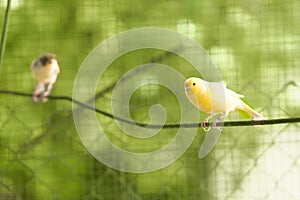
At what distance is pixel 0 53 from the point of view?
2.10 feet

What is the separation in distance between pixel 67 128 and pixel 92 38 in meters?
0.14

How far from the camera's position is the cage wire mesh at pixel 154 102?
2.96 ft

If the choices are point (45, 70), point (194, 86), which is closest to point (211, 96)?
point (194, 86)

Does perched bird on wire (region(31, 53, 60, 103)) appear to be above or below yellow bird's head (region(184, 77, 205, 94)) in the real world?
above

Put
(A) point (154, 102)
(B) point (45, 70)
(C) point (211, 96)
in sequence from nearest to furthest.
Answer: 1. (C) point (211, 96)
2. (B) point (45, 70)
3. (A) point (154, 102)

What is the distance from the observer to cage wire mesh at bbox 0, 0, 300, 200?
2.96 feet

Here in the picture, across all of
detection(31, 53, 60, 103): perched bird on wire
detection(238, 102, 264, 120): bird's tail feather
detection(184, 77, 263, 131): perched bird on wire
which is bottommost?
detection(238, 102, 264, 120): bird's tail feather

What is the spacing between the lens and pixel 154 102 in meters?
0.92

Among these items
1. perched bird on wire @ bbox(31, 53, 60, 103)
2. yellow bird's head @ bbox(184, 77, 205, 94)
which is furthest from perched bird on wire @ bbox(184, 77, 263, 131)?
perched bird on wire @ bbox(31, 53, 60, 103)

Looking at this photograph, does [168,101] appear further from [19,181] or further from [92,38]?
[19,181]

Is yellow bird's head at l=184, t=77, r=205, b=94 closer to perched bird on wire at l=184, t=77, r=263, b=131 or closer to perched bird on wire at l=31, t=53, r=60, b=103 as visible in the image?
perched bird on wire at l=184, t=77, r=263, b=131

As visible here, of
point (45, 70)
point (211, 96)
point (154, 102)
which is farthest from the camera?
point (154, 102)

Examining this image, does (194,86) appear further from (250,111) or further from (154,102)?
(154,102)

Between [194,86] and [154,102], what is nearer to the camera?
[194,86]
